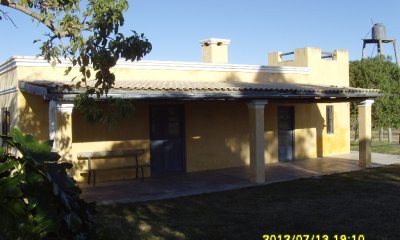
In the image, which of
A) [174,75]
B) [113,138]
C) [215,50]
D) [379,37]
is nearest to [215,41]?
[215,50]

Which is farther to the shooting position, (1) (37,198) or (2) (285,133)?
(2) (285,133)

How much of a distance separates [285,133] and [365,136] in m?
2.94

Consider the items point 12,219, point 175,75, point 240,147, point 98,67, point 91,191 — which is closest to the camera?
point 12,219

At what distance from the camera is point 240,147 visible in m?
14.3

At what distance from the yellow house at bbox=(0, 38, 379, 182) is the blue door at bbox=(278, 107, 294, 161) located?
0.03 m

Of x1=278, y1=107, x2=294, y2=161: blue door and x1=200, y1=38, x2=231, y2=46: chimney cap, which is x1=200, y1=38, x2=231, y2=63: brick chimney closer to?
x1=200, y1=38, x2=231, y2=46: chimney cap

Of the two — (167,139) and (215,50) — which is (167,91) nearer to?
(167,139)

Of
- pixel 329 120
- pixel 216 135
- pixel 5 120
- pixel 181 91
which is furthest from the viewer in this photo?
pixel 329 120

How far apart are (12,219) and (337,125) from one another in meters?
16.1

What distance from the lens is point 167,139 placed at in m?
12.8

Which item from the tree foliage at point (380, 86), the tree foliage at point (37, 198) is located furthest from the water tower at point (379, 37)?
the tree foliage at point (37, 198)

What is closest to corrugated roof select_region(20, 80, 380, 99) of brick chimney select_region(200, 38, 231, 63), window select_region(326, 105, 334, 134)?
window select_region(326, 105, 334, 134)

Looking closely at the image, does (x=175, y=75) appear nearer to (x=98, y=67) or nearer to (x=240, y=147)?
(x=240, y=147)

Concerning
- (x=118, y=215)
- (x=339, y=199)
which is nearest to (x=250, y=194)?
(x=339, y=199)
